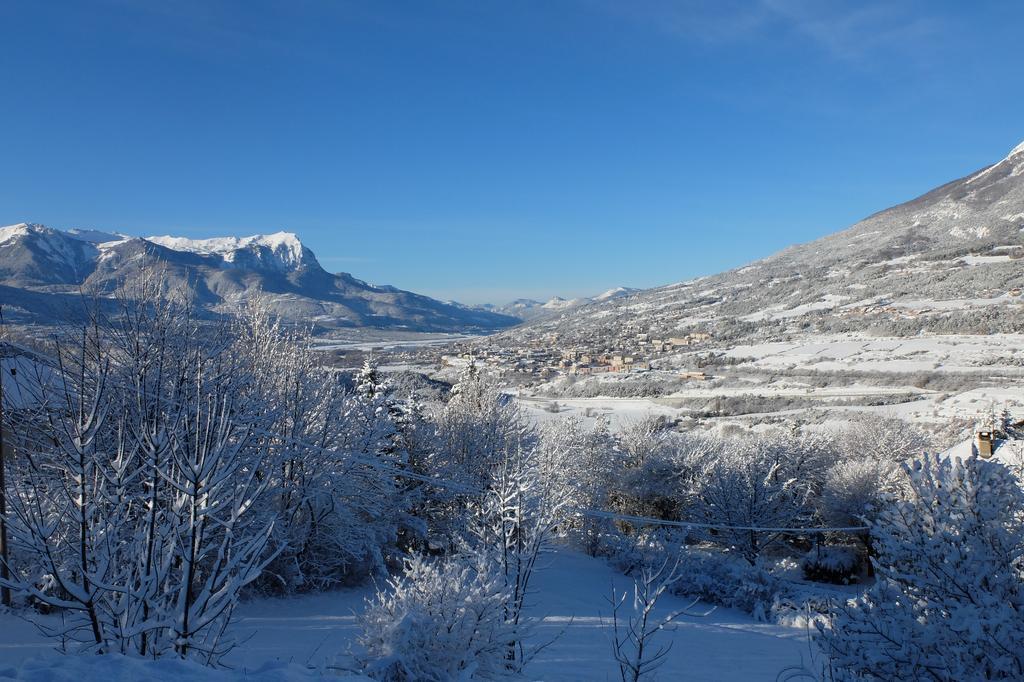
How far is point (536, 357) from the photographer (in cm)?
7375

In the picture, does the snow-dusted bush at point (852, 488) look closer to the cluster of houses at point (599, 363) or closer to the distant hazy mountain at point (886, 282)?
the cluster of houses at point (599, 363)

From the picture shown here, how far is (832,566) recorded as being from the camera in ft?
61.6

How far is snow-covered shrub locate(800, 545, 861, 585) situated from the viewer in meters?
18.8

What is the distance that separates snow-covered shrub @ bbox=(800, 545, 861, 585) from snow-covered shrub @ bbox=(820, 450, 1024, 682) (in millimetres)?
14995

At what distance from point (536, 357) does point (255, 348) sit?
60.1 meters

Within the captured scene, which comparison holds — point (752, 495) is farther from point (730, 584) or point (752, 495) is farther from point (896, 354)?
point (896, 354)

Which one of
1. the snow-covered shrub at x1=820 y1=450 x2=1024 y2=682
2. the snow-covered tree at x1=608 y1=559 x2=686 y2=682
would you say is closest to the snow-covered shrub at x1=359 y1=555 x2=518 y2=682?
the snow-covered tree at x1=608 y1=559 x2=686 y2=682

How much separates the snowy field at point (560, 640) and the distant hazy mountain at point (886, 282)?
164 ft

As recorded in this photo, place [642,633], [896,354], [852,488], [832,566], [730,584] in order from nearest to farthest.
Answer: [642,633] → [730,584] → [832,566] → [852,488] → [896,354]

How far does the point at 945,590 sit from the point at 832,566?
15693mm

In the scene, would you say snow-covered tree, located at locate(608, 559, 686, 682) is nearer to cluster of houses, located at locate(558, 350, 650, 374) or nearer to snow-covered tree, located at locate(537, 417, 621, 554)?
snow-covered tree, located at locate(537, 417, 621, 554)

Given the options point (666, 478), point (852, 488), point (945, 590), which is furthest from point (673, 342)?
point (945, 590)

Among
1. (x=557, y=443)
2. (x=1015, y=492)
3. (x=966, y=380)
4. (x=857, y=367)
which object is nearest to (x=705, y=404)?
(x=857, y=367)

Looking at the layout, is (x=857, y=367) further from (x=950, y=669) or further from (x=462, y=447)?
(x=950, y=669)
